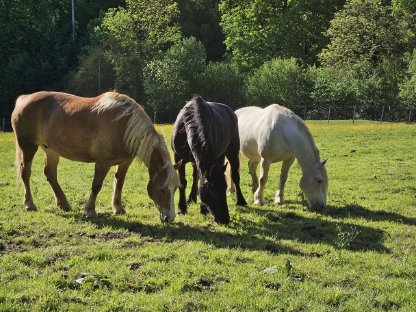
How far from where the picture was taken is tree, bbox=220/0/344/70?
52.8 metres

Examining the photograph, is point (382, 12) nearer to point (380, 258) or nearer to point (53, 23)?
point (53, 23)

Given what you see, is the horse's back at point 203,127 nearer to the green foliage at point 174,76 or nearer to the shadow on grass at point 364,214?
the shadow on grass at point 364,214

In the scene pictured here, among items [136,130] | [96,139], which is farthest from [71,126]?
[136,130]

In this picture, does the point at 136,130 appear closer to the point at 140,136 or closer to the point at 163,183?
the point at 140,136

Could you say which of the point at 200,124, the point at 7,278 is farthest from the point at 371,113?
the point at 7,278

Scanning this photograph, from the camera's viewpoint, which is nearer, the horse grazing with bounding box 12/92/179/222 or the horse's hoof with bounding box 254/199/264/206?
the horse grazing with bounding box 12/92/179/222

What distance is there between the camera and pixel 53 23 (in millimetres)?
60656

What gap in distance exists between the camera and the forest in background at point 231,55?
45094 mm

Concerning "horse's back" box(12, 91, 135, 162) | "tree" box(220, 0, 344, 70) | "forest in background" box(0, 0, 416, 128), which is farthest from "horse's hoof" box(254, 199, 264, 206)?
"tree" box(220, 0, 344, 70)

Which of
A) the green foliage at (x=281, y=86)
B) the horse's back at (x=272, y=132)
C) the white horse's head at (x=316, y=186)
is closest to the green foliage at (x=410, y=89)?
the green foliage at (x=281, y=86)

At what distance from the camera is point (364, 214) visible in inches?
354

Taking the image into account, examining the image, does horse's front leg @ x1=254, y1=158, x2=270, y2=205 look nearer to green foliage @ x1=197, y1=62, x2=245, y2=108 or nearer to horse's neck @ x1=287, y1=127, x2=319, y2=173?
horse's neck @ x1=287, y1=127, x2=319, y2=173

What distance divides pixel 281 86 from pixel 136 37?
17174 millimetres

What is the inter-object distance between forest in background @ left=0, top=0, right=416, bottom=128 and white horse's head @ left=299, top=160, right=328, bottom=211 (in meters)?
34.9
